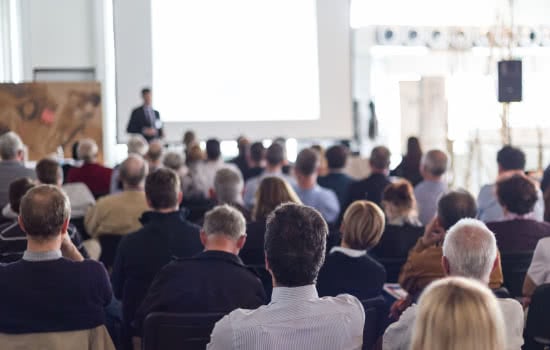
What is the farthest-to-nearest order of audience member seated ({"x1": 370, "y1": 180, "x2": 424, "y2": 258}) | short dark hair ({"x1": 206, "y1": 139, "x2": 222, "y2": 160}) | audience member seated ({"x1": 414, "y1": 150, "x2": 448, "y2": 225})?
short dark hair ({"x1": 206, "y1": 139, "x2": 222, "y2": 160})
audience member seated ({"x1": 414, "y1": 150, "x2": 448, "y2": 225})
audience member seated ({"x1": 370, "y1": 180, "x2": 424, "y2": 258})

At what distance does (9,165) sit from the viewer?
6352mm

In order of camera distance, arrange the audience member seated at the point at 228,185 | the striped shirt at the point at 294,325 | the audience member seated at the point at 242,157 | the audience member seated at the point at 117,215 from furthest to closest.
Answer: the audience member seated at the point at 242,157, the audience member seated at the point at 228,185, the audience member seated at the point at 117,215, the striped shirt at the point at 294,325

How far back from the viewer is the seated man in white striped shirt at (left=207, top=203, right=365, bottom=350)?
2154 millimetres

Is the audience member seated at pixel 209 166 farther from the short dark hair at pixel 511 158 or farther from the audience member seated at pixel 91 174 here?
the short dark hair at pixel 511 158

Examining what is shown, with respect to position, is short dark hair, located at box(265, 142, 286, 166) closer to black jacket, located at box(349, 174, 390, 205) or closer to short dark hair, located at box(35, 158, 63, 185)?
black jacket, located at box(349, 174, 390, 205)

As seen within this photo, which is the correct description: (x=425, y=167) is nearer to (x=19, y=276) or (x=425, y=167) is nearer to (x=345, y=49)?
(x=19, y=276)

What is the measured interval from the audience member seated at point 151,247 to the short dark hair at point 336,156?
3.19 meters

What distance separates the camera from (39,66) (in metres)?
12.5

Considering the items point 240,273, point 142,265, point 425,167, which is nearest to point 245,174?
point 425,167

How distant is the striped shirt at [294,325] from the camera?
215 cm

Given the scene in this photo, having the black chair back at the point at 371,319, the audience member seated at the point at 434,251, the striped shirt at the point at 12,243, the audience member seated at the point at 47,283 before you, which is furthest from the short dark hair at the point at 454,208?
the striped shirt at the point at 12,243

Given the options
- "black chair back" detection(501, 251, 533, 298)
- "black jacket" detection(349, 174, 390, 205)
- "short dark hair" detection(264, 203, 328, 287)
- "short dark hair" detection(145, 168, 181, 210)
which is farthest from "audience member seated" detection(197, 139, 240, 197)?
"short dark hair" detection(264, 203, 328, 287)

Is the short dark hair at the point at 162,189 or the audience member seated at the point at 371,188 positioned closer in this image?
the short dark hair at the point at 162,189

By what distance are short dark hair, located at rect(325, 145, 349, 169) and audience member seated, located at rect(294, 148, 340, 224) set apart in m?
1.01
